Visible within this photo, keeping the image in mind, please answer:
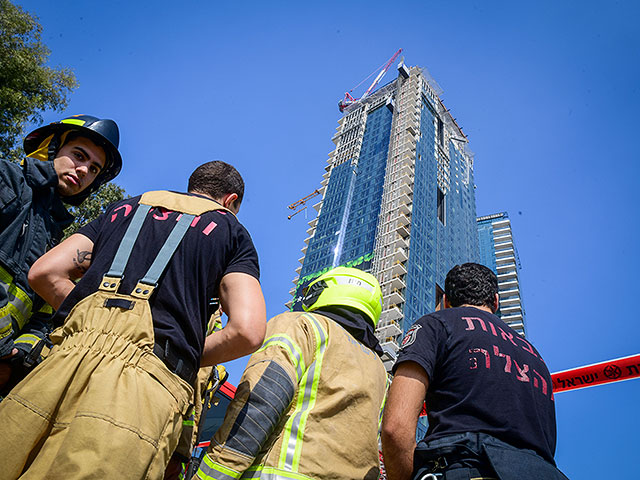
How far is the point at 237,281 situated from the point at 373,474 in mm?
1242

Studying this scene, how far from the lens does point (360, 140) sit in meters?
70.6

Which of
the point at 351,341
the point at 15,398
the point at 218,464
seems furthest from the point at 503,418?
the point at 15,398

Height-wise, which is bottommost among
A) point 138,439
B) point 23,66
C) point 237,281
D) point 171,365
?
point 138,439

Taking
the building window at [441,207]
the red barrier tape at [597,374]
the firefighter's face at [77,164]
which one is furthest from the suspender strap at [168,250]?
the building window at [441,207]

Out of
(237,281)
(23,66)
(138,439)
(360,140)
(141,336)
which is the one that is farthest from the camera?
(360,140)

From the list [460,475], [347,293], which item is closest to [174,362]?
[460,475]

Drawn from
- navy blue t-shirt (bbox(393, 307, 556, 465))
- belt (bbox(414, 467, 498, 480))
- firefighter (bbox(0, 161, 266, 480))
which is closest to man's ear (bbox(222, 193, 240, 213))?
firefighter (bbox(0, 161, 266, 480))

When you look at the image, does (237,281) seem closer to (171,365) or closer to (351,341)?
(171,365)

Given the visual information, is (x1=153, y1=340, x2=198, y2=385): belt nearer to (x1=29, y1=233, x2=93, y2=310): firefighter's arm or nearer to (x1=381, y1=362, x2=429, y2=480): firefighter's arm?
(x1=29, y1=233, x2=93, y2=310): firefighter's arm

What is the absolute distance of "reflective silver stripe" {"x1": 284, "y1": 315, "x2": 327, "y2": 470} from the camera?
79.5 inches

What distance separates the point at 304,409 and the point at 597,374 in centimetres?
461

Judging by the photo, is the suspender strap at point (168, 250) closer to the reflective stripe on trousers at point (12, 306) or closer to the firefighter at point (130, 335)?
the firefighter at point (130, 335)

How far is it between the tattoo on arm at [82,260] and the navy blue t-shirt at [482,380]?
1.60 metres

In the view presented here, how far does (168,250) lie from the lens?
1935 millimetres
